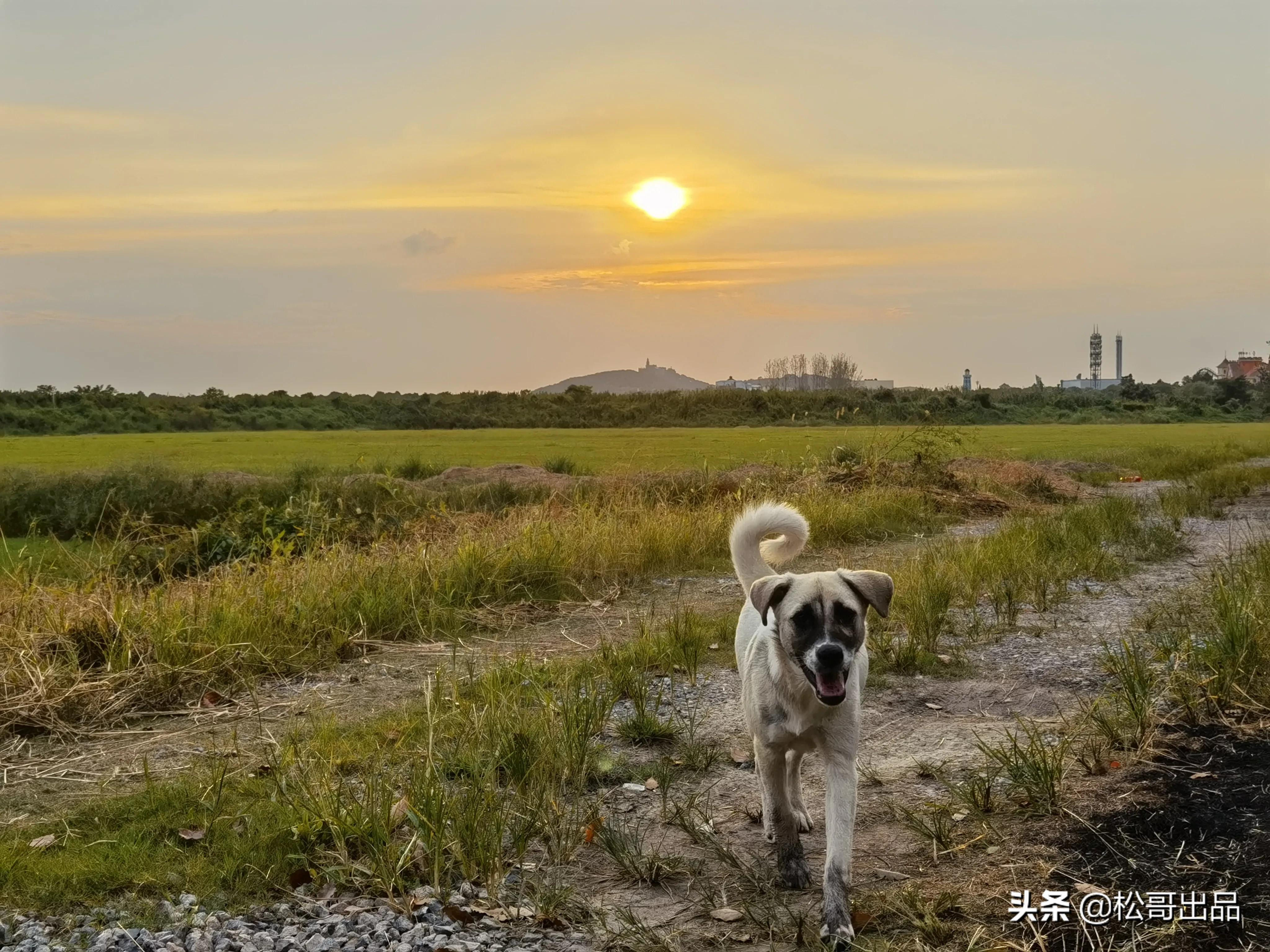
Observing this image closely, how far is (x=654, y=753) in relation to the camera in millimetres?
6109

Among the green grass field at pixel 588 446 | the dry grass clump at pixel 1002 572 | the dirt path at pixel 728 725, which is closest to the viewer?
the dirt path at pixel 728 725

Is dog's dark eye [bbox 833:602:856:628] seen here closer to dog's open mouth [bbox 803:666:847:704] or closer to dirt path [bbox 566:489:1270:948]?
dog's open mouth [bbox 803:666:847:704]

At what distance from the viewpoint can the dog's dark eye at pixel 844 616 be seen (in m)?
4.14

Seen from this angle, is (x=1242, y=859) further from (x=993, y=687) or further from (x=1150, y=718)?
(x=993, y=687)

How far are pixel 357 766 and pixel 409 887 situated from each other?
1.70 metres

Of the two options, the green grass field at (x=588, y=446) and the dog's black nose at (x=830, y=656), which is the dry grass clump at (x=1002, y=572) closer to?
the dog's black nose at (x=830, y=656)

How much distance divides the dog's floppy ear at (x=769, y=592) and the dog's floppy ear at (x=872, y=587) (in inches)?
1.7

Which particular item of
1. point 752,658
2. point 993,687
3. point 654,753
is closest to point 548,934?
point 752,658

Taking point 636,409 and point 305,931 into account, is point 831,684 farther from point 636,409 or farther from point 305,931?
point 636,409

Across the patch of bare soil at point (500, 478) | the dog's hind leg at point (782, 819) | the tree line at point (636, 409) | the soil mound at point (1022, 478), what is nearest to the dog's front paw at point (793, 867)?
the dog's hind leg at point (782, 819)

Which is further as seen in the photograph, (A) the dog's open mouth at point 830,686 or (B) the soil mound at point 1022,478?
(B) the soil mound at point 1022,478

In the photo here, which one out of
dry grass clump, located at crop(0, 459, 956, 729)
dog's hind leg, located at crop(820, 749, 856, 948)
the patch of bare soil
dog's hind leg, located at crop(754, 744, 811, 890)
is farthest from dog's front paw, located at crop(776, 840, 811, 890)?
the patch of bare soil

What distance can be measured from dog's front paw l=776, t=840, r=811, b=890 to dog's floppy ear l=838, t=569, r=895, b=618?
Result: 1.07m

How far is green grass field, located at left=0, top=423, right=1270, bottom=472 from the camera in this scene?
1102 inches
